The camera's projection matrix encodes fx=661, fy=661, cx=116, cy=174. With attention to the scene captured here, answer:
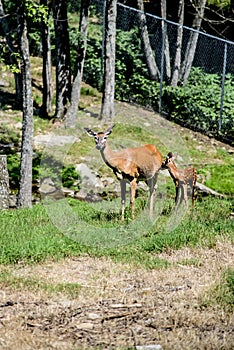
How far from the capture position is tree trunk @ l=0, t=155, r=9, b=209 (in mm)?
11336

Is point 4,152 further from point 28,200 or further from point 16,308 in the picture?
point 16,308

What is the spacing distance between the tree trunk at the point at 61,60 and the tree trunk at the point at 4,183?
635cm

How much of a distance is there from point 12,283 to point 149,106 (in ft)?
40.1

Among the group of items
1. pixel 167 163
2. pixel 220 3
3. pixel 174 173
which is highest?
pixel 220 3

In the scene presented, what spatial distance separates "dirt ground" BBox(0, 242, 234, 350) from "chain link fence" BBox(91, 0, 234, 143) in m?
9.48

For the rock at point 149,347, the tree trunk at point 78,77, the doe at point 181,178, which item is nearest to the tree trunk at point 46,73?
the tree trunk at point 78,77

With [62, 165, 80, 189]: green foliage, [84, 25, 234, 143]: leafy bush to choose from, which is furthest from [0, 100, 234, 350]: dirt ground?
[84, 25, 234, 143]: leafy bush

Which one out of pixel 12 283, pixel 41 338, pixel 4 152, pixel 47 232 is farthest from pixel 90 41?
pixel 41 338

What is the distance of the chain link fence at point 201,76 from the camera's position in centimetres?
1758

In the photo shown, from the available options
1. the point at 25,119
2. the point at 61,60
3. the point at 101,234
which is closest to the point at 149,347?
the point at 101,234

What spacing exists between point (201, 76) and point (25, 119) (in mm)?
9037

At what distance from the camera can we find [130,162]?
32.3ft

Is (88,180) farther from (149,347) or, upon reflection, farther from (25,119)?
(149,347)

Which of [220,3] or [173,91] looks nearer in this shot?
[173,91]
